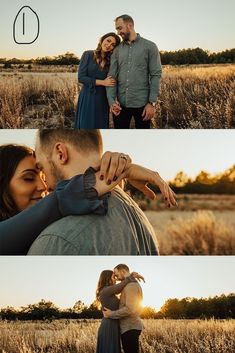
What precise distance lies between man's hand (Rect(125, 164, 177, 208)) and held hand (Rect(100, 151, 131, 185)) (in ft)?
0.21

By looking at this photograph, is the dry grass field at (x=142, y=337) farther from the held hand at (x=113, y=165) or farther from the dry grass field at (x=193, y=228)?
the held hand at (x=113, y=165)

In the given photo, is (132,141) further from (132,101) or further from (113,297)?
(113,297)

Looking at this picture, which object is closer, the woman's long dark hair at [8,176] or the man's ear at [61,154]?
the man's ear at [61,154]

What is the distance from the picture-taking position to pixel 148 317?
7465 mm

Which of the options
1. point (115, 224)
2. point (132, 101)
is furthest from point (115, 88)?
point (115, 224)

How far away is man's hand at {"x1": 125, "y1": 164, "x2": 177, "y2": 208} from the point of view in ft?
23.9

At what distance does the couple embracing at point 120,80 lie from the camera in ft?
24.6

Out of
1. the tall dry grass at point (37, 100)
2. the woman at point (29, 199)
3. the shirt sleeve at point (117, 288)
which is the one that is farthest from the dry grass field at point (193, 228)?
the tall dry grass at point (37, 100)

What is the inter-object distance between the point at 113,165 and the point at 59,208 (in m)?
0.56

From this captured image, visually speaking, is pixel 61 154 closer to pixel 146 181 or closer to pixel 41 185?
pixel 41 185

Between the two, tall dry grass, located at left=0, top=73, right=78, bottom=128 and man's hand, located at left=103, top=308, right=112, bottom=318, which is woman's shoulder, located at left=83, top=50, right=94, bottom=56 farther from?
man's hand, located at left=103, top=308, right=112, bottom=318

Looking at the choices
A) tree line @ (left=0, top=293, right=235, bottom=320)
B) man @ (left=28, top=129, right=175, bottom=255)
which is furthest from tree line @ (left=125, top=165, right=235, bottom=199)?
tree line @ (left=0, top=293, right=235, bottom=320)

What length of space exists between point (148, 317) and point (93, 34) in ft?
7.63

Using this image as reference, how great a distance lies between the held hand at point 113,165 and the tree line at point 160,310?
3.56 ft
